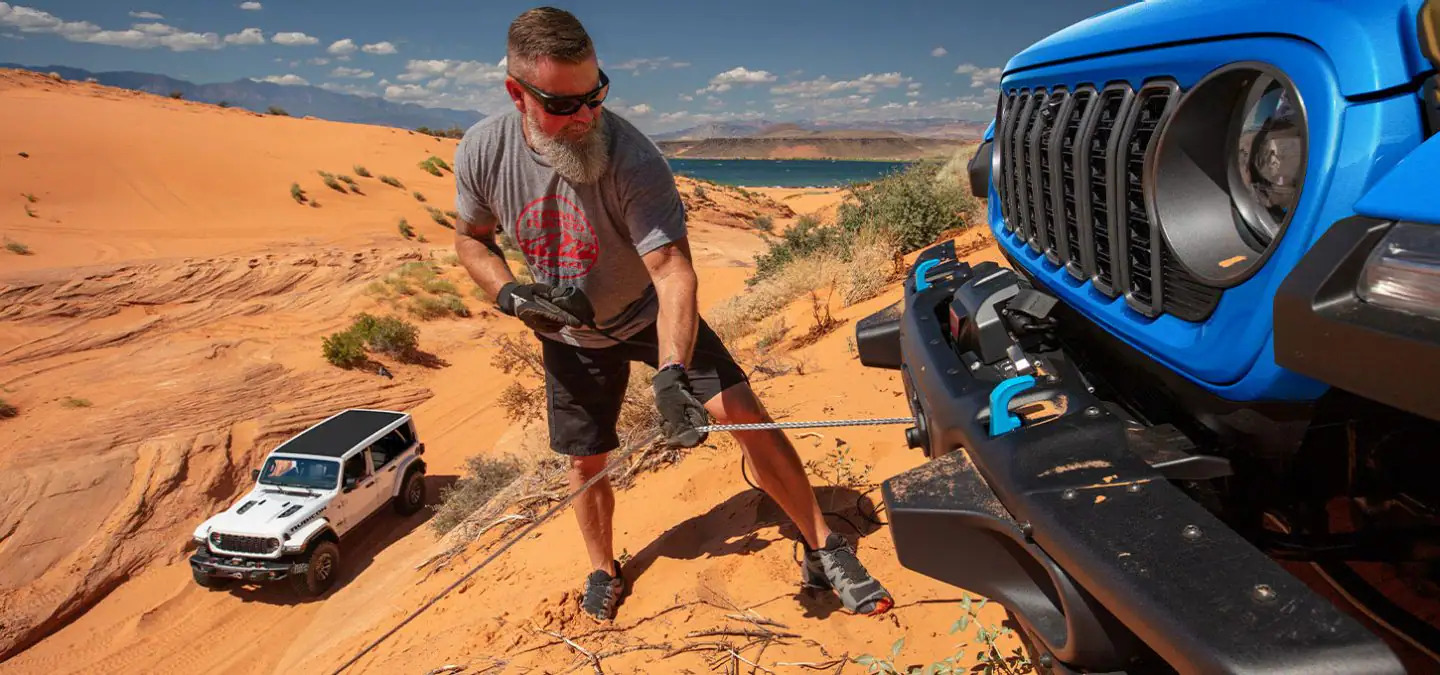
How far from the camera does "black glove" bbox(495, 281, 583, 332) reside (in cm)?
283

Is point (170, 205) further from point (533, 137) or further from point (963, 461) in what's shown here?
point (963, 461)

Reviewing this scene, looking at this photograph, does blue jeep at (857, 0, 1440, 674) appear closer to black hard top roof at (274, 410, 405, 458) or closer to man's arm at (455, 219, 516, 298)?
man's arm at (455, 219, 516, 298)

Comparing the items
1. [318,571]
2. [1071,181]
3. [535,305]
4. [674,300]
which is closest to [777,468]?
[674,300]

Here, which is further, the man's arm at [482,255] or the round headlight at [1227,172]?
the man's arm at [482,255]

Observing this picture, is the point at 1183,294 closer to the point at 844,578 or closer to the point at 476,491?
the point at 844,578

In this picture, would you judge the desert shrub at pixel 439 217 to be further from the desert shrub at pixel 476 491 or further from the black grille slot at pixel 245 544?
the desert shrub at pixel 476 491

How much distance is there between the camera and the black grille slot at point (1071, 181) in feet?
6.84

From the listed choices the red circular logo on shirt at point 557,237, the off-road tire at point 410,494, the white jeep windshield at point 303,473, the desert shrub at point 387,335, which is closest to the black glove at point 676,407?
the red circular logo on shirt at point 557,237

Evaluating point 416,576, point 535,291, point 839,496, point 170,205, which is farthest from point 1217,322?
point 170,205

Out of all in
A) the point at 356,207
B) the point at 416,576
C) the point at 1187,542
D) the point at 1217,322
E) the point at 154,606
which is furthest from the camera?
the point at 356,207

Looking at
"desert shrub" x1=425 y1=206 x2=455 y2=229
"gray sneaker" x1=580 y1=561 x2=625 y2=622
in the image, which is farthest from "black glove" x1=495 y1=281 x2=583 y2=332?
"desert shrub" x1=425 y1=206 x2=455 y2=229

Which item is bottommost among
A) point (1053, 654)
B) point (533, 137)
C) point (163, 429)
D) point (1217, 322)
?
point (163, 429)

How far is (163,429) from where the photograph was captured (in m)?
9.65

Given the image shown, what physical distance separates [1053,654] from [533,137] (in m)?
2.20
